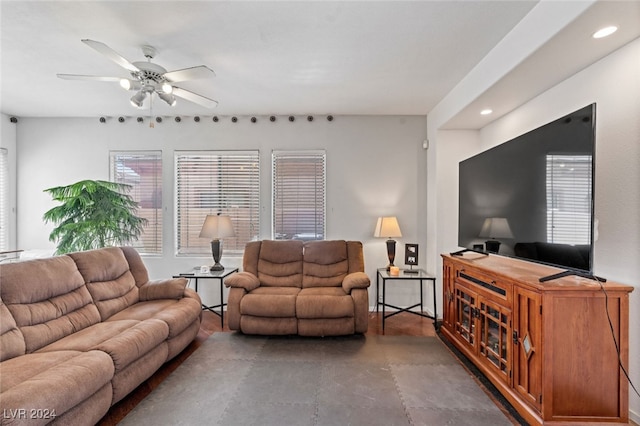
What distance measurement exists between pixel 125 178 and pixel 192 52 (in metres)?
2.62

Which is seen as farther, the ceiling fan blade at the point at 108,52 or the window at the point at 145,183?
the window at the point at 145,183

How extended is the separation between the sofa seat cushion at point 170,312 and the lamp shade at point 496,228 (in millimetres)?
2822

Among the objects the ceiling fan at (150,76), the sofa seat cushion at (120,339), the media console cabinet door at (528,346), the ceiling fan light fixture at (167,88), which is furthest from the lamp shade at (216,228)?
the media console cabinet door at (528,346)

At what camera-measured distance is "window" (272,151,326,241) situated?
4.27 meters

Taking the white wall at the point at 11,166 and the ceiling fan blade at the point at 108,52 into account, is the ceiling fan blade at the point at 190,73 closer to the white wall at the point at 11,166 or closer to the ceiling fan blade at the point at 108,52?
the ceiling fan blade at the point at 108,52

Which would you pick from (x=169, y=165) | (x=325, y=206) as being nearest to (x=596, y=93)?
(x=325, y=206)

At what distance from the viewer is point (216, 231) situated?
380 cm

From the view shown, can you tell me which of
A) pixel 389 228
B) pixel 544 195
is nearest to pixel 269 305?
pixel 389 228

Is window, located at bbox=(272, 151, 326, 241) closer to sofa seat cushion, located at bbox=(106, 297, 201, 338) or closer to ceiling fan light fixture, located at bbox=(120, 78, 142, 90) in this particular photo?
sofa seat cushion, located at bbox=(106, 297, 201, 338)

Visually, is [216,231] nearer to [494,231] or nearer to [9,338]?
[9,338]

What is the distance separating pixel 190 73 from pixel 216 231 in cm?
199

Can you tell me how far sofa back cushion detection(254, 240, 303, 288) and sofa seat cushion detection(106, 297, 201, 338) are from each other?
33.5 inches

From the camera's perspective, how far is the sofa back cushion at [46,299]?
2.07 metres

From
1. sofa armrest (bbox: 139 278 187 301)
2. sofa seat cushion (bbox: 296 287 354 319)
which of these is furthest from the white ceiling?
sofa seat cushion (bbox: 296 287 354 319)
